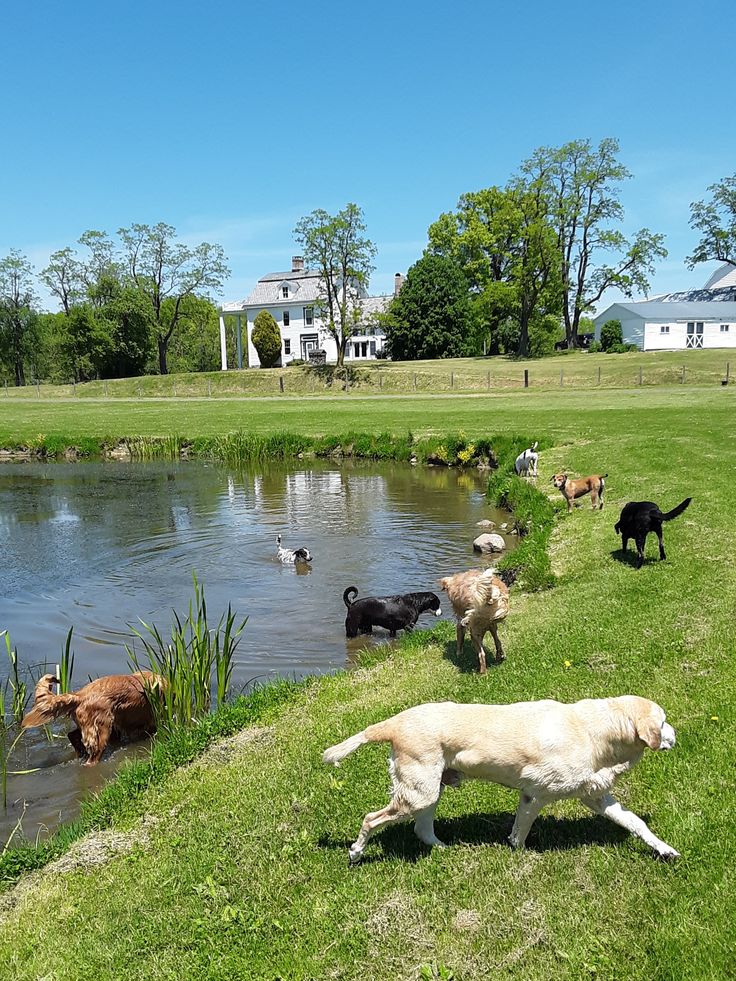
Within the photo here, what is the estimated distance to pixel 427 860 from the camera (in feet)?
15.3

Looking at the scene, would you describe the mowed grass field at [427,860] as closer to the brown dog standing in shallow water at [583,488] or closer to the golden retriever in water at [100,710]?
the golden retriever in water at [100,710]

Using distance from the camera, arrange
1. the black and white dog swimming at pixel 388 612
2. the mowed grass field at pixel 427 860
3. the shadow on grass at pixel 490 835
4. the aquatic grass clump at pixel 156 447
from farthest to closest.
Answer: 1. the aquatic grass clump at pixel 156 447
2. the black and white dog swimming at pixel 388 612
3. the shadow on grass at pixel 490 835
4. the mowed grass field at pixel 427 860

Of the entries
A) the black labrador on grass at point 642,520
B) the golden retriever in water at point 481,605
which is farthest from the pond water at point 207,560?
the black labrador on grass at point 642,520

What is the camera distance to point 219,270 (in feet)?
274

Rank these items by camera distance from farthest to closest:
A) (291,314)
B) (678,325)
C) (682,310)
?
1. (291,314)
2. (682,310)
3. (678,325)

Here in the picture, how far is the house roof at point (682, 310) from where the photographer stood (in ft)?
252

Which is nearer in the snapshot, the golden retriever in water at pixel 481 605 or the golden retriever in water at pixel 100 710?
the golden retriever in water at pixel 481 605

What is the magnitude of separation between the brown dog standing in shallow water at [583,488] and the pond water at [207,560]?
2223 mm

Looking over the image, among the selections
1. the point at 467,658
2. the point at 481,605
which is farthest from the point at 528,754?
the point at 467,658

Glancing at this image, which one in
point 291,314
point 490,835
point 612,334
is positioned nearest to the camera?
point 490,835

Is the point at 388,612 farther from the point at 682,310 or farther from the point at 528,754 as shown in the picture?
the point at 682,310

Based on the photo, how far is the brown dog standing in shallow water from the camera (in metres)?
14.0

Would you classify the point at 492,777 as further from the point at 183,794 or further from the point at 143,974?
the point at 183,794

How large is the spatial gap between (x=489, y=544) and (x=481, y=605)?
7.33 meters
